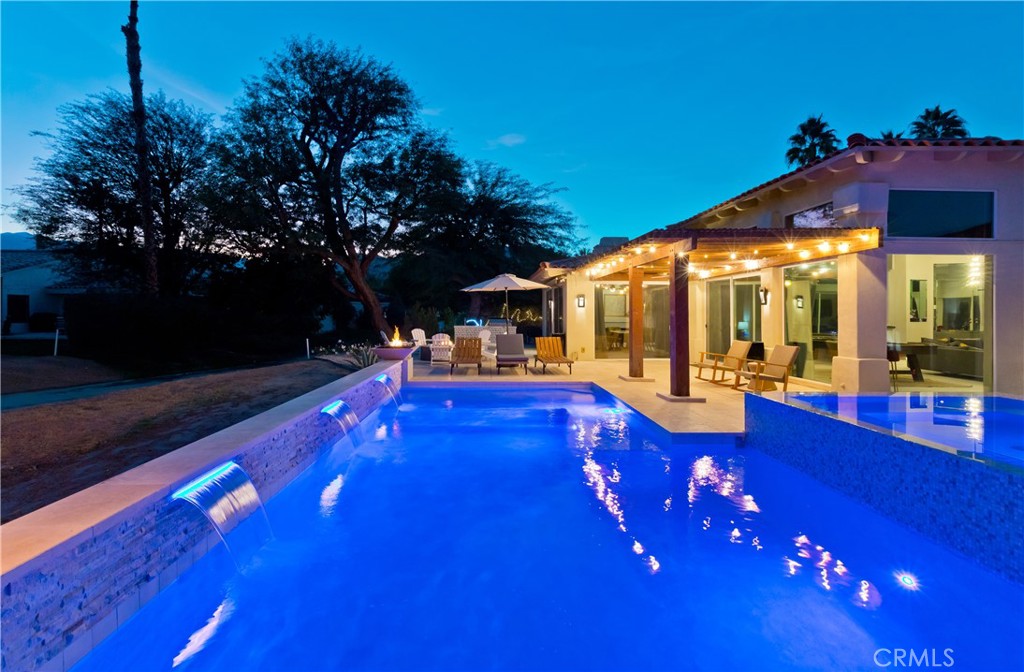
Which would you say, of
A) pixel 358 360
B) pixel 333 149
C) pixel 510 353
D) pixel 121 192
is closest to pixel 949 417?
pixel 510 353

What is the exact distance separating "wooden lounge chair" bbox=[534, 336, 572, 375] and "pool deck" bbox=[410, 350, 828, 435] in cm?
27

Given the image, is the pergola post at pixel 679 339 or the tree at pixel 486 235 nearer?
the pergola post at pixel 679 339

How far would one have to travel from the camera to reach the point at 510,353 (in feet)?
A: 41.6

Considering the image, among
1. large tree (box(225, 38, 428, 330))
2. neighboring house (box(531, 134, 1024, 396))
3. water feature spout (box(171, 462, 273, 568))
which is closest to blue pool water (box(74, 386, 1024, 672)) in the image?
water feature spout (box(171, 462, 273, 568))

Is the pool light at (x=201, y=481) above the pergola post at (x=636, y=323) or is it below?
below

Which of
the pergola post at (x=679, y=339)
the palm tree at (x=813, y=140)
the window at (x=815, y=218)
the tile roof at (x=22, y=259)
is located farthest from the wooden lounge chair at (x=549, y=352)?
the tile roof at (x=22, y=259)

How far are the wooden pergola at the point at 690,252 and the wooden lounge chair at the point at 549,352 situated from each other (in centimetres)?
197

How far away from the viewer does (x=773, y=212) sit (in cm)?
1112

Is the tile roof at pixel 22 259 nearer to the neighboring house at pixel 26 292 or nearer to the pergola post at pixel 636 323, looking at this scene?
the neighboring house at pixel 26 292

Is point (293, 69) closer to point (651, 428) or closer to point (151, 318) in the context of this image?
point (151, 318)

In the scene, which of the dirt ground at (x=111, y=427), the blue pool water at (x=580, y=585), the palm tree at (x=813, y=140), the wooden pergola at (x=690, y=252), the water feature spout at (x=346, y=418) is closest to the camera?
the blue pool water at (x=580, y=585)

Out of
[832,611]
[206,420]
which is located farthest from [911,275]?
[206,420]

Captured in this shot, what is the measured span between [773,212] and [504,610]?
1034cm

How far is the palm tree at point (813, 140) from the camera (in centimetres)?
2661
